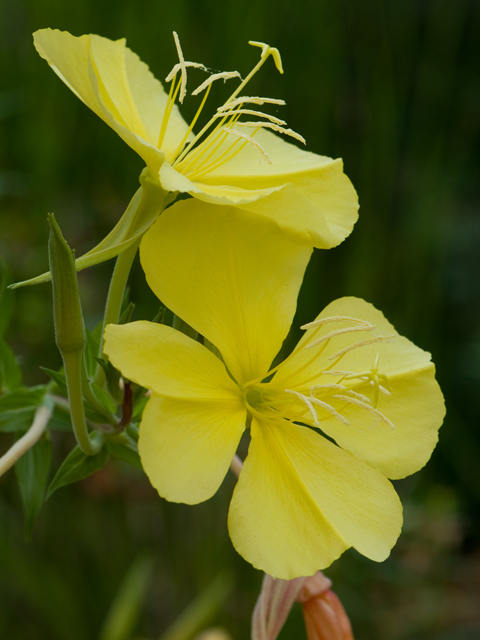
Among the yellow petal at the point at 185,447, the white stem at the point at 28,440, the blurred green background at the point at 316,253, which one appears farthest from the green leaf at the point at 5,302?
the blurred green background at the point at 316,253

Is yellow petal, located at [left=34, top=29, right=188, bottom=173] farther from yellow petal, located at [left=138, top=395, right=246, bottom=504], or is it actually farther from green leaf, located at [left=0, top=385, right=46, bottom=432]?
green leaf, located at [left=0, top=385, right=46, bottom=432]

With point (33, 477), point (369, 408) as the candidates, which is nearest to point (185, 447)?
point (369, 408)

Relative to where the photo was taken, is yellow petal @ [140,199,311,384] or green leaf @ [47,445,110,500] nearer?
yellow petal @ [140,199,311,384]

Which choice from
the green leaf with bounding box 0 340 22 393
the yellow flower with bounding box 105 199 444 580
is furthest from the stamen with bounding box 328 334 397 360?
the green leaf with bounding box 0 340 22 393

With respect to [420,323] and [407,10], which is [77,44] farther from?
[407,10]

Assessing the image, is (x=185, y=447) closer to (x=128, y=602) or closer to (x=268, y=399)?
(x=268, y=399)

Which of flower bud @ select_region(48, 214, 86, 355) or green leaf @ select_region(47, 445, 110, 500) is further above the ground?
flower bud @ select_region(48, 214, 86, 355)

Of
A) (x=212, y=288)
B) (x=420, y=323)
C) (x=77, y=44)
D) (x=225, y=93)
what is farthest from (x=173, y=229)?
(x=420, y=323)
